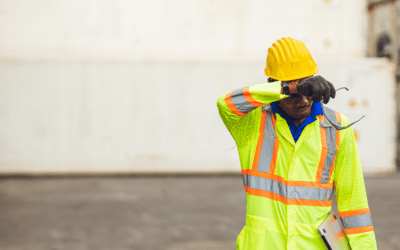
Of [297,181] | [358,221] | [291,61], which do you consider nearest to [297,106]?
[291,61]

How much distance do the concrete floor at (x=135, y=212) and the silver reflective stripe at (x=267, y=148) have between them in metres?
2.64

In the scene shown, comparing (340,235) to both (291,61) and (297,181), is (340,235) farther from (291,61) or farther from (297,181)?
(291,61)

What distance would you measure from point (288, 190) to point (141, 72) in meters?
6.40

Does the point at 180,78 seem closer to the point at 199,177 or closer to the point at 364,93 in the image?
the point at 199,177

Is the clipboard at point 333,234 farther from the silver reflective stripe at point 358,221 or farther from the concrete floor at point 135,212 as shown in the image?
the concrete floor at point 135,212

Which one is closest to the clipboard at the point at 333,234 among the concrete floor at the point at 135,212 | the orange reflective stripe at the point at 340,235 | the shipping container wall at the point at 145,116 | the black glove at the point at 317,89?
the orange reflective stripe at the point at 340,235

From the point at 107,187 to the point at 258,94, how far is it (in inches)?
241

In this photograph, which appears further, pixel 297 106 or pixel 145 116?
pixel 145 116

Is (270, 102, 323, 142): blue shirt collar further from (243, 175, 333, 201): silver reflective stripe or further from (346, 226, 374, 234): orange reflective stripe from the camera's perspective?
(346, 226, 374, 234): orange reflective stripe

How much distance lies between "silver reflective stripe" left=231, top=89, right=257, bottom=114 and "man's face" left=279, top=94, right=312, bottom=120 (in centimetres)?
16

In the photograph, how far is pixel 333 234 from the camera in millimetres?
1415

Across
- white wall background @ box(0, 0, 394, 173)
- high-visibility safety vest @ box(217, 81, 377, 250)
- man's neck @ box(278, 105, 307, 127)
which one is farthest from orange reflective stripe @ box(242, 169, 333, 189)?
white wall background @ box(0, 0, 394, 173)

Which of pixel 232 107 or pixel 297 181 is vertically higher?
pixel 232 107

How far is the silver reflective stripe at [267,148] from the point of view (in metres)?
1.46
